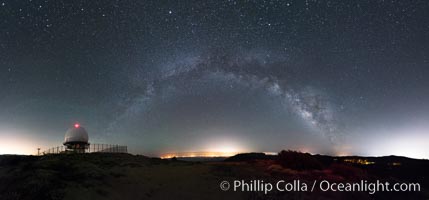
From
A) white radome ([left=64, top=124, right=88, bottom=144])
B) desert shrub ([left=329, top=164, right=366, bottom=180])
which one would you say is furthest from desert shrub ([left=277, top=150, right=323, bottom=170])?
white radome ([left=64, top=124, right=88, bottom=144])

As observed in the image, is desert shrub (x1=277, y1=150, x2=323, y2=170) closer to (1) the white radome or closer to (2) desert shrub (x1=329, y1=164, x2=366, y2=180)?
(2) desert shrub (x1=329, y1=164, x2=366, y2=180)

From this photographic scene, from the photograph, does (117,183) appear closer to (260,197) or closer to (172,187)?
(172,187)

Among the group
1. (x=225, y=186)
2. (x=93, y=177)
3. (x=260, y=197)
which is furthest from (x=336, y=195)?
(x=93, y=177)

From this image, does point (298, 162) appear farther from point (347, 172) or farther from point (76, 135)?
point (76, 135)

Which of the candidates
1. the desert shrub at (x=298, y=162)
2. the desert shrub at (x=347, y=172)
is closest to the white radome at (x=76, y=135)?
the desert shrub at (x=298, y=162)

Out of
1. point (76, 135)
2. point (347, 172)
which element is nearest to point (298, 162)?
point (347, 172)

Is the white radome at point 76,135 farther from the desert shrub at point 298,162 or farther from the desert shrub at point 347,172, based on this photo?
the desert shrub at point 347,172

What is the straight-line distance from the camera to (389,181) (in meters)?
27.5

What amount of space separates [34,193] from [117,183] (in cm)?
537

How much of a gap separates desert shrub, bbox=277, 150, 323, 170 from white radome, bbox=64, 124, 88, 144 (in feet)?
107

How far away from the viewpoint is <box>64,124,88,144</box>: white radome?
4656 centimetres

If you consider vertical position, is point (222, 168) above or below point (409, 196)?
above

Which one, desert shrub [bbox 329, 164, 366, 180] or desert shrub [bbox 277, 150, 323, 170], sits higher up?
desert shrub [bbox 277, 150, 323, 170]

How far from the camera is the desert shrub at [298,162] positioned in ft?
89.2
